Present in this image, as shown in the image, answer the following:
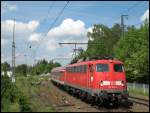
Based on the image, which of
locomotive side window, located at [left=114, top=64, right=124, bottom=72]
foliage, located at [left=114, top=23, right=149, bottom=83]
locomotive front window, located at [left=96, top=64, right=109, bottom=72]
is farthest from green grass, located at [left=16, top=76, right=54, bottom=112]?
foliage, located at [left=114, top=23, right=149, bottom=83]

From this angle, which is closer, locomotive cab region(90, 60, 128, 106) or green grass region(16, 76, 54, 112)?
green grass region(16, 76, 54, 112)

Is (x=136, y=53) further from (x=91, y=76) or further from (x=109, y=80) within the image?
(x=109, y=80)

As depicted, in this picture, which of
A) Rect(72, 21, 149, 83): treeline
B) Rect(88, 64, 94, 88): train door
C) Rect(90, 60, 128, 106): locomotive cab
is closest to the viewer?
Rect(90, 60, 128, 106): locomotive cab

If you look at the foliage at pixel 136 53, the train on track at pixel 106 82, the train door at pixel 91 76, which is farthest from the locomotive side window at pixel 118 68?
the foliage at pixel 136 53

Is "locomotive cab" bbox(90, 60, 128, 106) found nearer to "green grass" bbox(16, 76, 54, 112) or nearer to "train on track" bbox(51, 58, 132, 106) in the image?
"train on track" bbox(51, 58, 132, 106)

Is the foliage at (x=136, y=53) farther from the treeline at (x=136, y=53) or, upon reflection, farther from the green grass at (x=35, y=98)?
the green grass at (x=35, y=98)

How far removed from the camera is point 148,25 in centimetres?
4638

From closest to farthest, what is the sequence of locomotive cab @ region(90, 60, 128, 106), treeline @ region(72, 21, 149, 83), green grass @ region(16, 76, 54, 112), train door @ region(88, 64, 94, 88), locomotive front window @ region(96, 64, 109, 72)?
green grass @ region(16, 76, 54, 112) < locomotive cab @ region(90, 60, 128, 106) < locomotive front window @ region(96, 64, 109, 72) < train door @ region(88, 64, 94, 88) < treeline @ region(72, 21, 149, 83)

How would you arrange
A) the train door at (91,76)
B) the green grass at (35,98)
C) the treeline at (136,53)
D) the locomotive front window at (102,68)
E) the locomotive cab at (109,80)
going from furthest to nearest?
1. the treeline at (136,53)
2. the train door at (91,76)
3. the locomotive front window at (102,68)
4. the locomotive cab at (109,80)
5. the green grass at (35,98)

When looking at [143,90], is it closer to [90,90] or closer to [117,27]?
[90,90]

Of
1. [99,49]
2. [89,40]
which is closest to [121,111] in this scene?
[99,49]

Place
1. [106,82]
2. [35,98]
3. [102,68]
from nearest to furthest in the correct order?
[106,82], [102,68], [35,98]

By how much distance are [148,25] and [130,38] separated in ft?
14.3

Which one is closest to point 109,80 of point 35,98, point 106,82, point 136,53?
point 106,82
